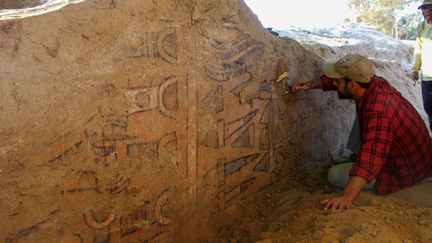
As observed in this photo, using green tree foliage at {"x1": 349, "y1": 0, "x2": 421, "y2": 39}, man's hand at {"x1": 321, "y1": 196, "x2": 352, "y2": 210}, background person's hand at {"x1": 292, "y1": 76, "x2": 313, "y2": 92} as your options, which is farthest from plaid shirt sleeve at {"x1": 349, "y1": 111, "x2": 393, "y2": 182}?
green tree foliage at {"x1": 349, "y1": 0, "x2": 421, "y2": 39}

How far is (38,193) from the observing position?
1722 mm

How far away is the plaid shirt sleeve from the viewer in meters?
2.47

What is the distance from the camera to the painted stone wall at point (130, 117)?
Result: 1.68m

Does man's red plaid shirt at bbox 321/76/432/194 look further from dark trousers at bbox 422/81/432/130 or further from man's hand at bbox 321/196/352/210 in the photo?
dark trousers at bbox 422/81/432/130

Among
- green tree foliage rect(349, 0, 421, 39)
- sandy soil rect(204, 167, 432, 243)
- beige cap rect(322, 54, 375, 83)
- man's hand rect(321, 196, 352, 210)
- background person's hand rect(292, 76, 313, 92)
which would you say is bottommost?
sandy soil rect(204, 167, 432, 243)

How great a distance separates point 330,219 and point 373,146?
0.51 m

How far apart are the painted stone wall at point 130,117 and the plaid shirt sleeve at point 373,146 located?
2.07ft

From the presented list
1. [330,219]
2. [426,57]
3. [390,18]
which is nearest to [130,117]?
[330,219]

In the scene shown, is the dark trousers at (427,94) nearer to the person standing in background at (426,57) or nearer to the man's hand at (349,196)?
the person standing in background at (426,57)

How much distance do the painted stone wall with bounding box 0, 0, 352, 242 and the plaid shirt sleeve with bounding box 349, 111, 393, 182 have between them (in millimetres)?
632

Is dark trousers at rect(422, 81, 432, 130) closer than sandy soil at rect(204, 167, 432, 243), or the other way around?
sandy soil at rect(204, 167, 432, 243)

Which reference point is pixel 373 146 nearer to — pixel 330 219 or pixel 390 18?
pixel 330 219

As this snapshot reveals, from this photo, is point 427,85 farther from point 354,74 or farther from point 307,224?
point 307,224

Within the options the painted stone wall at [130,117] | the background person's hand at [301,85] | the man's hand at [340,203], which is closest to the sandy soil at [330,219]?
the man's hand at [340,203]
